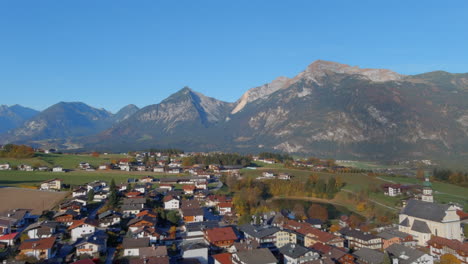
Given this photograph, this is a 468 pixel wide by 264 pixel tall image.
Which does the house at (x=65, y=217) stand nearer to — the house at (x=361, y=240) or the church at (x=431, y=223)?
the house at (x=361, y=240)

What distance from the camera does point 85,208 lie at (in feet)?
116

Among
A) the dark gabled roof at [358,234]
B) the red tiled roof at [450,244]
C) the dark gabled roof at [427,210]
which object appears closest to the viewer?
the red tiled roof at [450,244]

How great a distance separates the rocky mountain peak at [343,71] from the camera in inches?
6043

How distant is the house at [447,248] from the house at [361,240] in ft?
11.6

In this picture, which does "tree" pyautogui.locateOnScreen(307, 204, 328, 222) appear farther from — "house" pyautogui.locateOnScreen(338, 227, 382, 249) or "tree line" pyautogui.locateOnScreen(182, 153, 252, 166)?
"tree line" pyautogui.locateOnScreen(182, 153, 252, 166)

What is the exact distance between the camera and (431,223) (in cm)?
2936

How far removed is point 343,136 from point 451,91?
4669cm

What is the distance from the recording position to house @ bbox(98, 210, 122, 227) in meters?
29.6

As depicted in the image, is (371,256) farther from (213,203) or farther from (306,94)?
(306,94)

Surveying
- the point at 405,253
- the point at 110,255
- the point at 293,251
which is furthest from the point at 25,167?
the point at 405,253

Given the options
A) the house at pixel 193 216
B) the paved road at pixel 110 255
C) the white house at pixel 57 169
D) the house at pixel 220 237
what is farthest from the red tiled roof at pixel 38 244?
the white house at pixel 57 169

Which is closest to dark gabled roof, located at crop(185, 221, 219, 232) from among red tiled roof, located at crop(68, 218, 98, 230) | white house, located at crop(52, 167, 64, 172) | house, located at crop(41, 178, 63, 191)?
red tiled roof, located at crop(68, 218, 98, 230)

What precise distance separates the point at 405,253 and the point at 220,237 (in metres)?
12.2

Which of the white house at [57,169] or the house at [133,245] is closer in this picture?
→ the house at [133,245]
